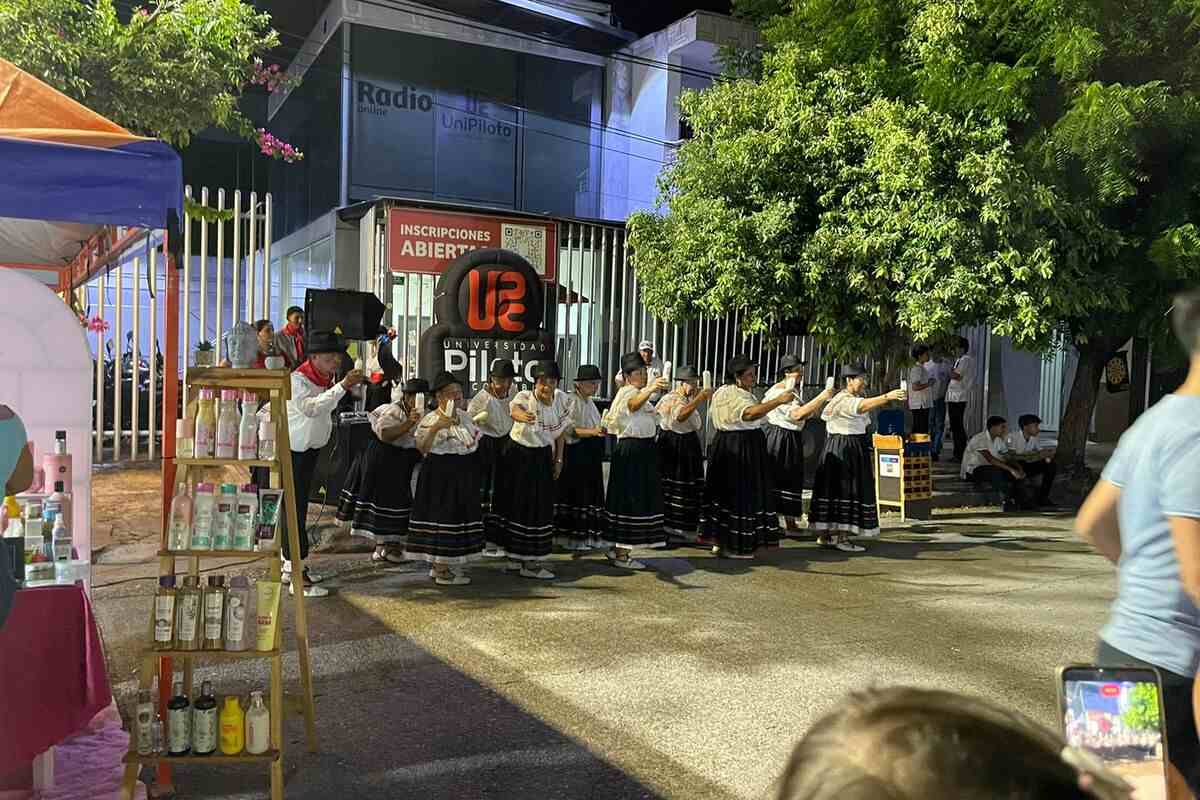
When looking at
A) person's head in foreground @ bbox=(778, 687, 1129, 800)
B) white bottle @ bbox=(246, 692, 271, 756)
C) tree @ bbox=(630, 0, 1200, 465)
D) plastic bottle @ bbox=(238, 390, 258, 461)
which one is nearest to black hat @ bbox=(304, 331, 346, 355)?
plastic bottle @ bbox=(238, 390, 258, 461)

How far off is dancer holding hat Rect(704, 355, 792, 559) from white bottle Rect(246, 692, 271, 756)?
5.55 metres

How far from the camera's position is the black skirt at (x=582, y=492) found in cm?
889

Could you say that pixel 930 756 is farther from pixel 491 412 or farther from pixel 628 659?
pixel 491 412

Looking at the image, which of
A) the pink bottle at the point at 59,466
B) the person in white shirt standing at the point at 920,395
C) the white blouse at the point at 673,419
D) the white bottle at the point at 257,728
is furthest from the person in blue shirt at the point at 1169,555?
the person in white shirt standing at the point at 920,395

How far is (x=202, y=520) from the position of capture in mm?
3979

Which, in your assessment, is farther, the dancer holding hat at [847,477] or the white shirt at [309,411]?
the dancer holding hat at [847,477]

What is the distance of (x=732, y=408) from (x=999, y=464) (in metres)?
5.26

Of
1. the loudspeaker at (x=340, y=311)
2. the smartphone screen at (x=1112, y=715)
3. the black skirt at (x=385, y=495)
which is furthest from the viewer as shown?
the loudspeaker at (x=340, y=311)

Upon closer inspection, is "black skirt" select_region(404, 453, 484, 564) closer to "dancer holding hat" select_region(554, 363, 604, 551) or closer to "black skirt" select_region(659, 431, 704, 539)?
"dancer holding hat" select_region(554, 363, 604, 551)

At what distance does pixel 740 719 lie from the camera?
488 cm

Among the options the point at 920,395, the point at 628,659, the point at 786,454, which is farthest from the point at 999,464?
the point at 628,659

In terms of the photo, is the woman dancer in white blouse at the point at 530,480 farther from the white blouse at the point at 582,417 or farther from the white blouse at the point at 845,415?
the white blouse at the point at 845,415

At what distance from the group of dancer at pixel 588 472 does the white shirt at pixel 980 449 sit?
139 inches

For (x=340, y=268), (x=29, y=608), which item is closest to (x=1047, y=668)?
(x=29, y=608)
